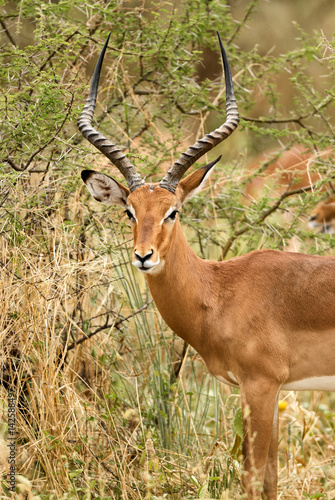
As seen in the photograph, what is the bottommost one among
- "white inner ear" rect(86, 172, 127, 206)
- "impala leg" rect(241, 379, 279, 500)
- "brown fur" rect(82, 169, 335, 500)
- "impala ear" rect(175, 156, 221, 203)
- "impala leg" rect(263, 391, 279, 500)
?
"impala leg" rect(263, 391, 279, 500)

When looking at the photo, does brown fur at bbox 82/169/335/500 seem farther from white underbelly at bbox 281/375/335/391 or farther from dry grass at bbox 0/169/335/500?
dry grass at bbox 0/169/335/500

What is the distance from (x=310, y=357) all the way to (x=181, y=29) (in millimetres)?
3488

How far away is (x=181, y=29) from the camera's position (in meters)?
6.29

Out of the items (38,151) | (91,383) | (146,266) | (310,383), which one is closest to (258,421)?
(310,383)

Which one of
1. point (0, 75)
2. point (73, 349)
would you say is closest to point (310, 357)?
point (73, 349)

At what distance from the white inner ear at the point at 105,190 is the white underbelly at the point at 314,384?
6.01ft

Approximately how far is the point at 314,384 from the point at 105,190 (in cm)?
209

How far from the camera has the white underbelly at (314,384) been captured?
462 cm

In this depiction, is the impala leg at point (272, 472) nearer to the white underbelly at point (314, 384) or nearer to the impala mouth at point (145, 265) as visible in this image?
the white underbelly at point (314, 384)

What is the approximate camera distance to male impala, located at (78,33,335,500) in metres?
4.45

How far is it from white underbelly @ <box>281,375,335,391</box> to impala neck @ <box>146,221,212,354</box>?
0.71 metres

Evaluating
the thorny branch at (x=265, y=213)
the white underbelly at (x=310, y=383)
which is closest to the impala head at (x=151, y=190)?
the white underbelly at (x=310, y=383)

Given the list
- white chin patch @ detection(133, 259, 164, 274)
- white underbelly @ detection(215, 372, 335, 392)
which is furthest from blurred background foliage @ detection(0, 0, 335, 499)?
white chin patch @ detection(133, 259, 164, 274)

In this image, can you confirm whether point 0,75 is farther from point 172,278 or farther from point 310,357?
point 310,357
